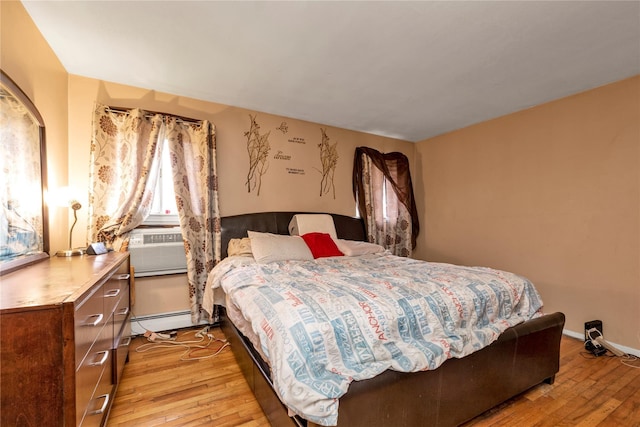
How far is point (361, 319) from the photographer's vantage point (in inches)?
52.0

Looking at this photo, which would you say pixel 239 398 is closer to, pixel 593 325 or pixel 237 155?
pixel 237 155

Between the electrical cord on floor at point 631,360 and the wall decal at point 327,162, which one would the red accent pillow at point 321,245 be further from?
the electrical cord on floor at point 631,360

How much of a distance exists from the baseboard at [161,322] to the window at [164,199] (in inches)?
37.2

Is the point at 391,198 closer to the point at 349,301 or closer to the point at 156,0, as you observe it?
the point at 349,301

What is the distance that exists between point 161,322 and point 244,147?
6.80 feet

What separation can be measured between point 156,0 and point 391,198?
11.4 feet

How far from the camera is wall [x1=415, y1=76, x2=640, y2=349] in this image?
247 centimetres

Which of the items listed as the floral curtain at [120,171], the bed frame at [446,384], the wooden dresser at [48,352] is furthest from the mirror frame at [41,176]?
the bed frame at [446,384]

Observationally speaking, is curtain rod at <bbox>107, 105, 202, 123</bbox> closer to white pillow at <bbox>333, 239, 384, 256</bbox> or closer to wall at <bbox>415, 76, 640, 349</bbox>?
white pillow at <bbox>333, 239, 384, 256</bbox>

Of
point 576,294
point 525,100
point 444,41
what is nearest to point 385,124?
point 525,100

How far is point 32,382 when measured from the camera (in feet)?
2.79

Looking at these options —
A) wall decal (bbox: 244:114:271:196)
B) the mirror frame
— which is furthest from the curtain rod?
the mirror frame

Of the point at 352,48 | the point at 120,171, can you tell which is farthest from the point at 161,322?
the point at 352,48

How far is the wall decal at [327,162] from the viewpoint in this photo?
3799 mm
